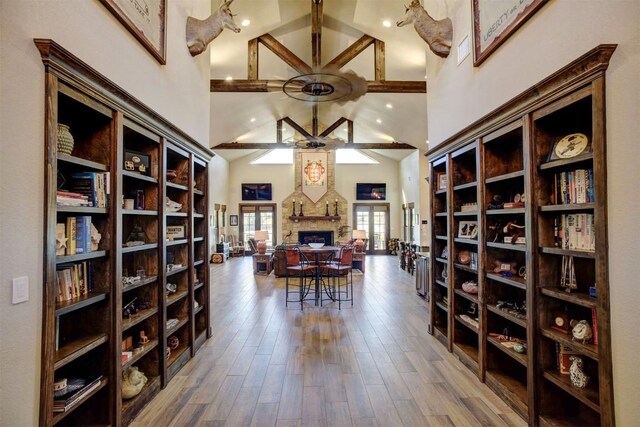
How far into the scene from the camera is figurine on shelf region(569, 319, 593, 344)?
191 cm

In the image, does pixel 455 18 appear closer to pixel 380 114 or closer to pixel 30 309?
pixel 30 309

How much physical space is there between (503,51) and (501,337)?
222 cm

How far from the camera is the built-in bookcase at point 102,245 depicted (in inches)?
63.1

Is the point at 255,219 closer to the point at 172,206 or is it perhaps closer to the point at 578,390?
the point at 172,206

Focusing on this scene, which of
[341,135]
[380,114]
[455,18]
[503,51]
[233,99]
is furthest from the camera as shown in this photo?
[341,135]

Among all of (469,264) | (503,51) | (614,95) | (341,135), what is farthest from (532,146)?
(341,135)

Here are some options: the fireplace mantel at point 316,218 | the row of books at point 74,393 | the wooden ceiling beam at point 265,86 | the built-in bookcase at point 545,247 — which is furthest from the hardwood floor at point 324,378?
the fireplace mantel at point 316,218

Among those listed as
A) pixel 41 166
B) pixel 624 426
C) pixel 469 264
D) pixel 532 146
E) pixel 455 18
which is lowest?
pixel 624 426

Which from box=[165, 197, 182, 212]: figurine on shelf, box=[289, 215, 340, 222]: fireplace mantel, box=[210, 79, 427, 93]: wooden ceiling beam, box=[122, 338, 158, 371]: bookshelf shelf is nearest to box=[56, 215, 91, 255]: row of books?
box=[122, 338, 158, 371]: bookshelf shelf

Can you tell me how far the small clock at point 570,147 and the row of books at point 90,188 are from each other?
110 inches

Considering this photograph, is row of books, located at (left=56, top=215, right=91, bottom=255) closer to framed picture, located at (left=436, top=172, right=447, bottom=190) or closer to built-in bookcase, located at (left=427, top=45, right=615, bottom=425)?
built-in bookcase, located at (left=427, top=45, right=615, bottom=425)

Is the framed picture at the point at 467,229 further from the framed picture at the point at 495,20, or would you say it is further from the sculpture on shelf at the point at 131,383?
the sculpture on shelf at the point at 131,383

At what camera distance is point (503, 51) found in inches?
98.5

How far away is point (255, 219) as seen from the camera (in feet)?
46.0
